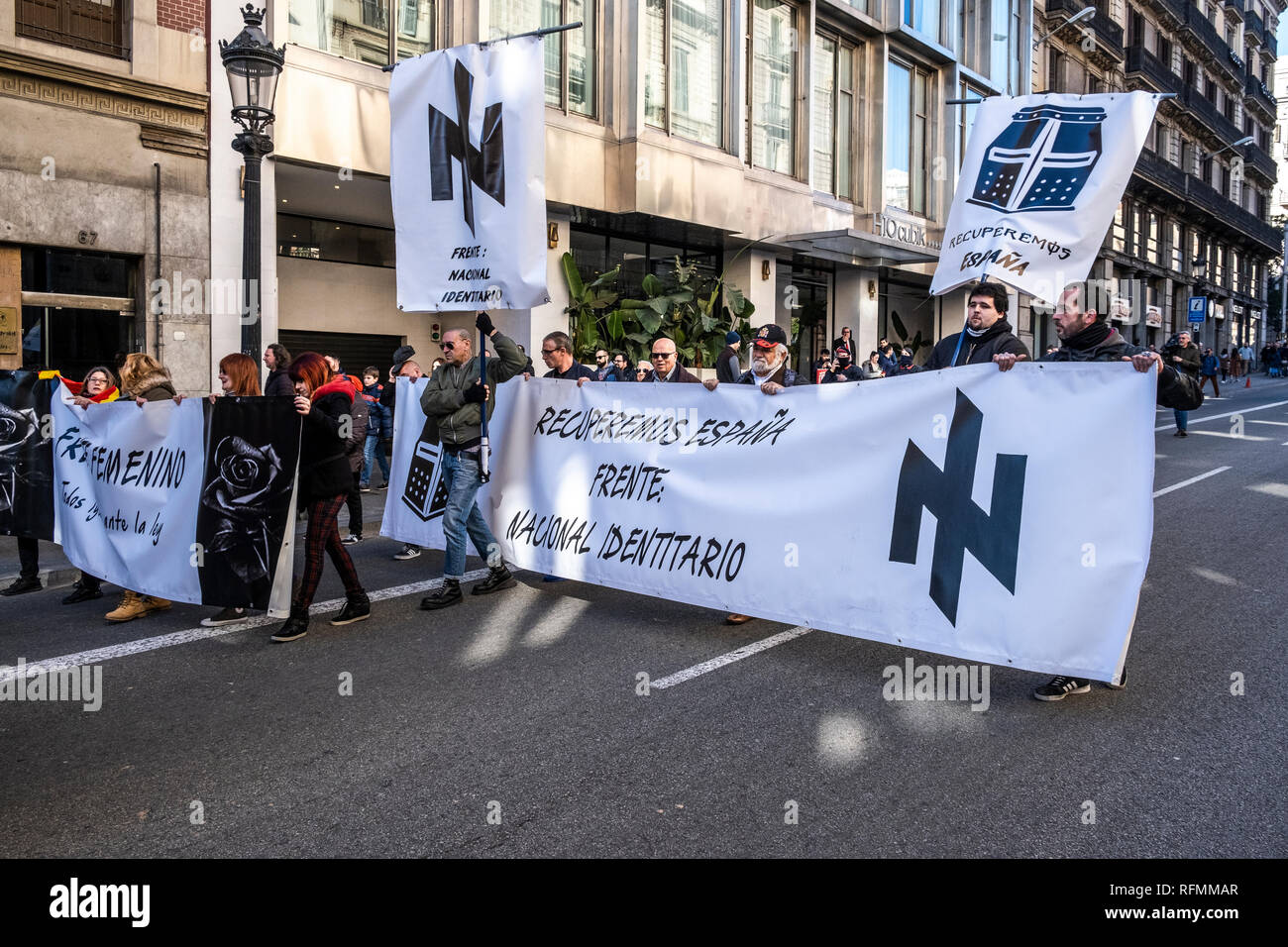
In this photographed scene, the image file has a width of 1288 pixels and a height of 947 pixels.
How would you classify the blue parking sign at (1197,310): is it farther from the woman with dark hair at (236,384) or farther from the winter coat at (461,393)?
the woman with dark hair at (236,384)

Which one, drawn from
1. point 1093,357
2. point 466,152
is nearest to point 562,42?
point 466,152

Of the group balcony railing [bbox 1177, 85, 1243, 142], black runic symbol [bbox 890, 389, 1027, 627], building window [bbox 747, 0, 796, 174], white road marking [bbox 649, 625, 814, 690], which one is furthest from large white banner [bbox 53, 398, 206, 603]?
balcony railing [bbox 1177, 85, 1243, 142]

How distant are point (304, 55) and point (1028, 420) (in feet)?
40.1

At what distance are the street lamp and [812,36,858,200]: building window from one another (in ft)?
51.8

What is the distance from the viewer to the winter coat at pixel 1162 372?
16.0 ft

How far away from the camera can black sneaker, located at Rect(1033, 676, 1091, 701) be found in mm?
4961

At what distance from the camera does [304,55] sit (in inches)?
541

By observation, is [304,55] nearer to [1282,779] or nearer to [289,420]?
[289,420]

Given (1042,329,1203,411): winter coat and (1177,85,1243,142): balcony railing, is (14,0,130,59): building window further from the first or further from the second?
(1177,85,1243,142): balcony railing

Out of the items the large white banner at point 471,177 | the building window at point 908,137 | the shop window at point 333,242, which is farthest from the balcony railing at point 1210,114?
the large white banner at point 471,177

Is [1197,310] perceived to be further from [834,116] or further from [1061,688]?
[1061,688]

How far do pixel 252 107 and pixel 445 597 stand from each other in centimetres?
611

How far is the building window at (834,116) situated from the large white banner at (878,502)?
18.4 metres
